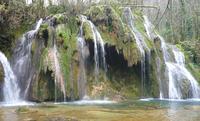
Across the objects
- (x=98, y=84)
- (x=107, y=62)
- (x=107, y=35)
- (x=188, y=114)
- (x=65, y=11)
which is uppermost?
(x=65, y=11)

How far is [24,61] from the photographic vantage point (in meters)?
18.1

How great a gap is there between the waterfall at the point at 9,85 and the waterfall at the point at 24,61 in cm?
26

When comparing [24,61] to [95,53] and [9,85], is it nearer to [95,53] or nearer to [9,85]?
[9,85]

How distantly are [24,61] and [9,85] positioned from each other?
4.96 feet

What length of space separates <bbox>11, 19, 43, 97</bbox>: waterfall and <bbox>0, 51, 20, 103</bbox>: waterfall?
10.2 inches

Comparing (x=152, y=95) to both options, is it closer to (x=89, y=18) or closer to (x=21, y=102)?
(x=89, y=18)

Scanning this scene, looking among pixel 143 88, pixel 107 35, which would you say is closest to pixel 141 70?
pixel 143 88

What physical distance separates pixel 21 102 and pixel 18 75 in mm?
1744

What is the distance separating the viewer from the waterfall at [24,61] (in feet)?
57.8

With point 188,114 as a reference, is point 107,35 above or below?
above

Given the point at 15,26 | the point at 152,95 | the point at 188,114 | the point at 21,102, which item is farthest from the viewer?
the point at 152,95

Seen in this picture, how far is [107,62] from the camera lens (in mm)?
20203

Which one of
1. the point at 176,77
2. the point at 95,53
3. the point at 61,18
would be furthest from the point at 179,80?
the point at 61,18

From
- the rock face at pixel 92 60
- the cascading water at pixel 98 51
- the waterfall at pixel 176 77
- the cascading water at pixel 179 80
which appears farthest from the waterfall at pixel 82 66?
the cascading water at pixel 179 80
